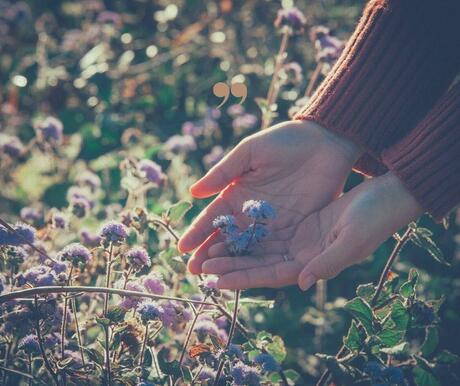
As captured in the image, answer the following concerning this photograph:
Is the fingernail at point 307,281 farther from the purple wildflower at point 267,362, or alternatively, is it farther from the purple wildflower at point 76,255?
the purple wildflower at point 76,255

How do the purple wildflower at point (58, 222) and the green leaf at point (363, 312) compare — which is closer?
the green leaf at point (363, 312)

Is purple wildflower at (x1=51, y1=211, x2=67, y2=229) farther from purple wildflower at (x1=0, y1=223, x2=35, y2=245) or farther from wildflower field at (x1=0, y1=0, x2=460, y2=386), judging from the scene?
purple wildflower at (x1=0, y1=223, x2=35, y2=245)

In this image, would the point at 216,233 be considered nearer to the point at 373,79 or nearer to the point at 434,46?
the point at 373,79

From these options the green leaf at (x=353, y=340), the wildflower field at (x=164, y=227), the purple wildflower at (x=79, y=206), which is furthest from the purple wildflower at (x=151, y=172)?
the green leaf at (x=353, y=340)

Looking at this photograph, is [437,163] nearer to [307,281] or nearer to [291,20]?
[307,281]

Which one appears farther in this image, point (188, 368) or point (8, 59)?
point (8, 59)

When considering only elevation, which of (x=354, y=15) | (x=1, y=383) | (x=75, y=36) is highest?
(x=354, y=15)

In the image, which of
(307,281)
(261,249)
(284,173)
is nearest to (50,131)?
(284,173)

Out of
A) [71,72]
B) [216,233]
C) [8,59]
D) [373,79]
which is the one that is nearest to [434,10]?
[373,79]
